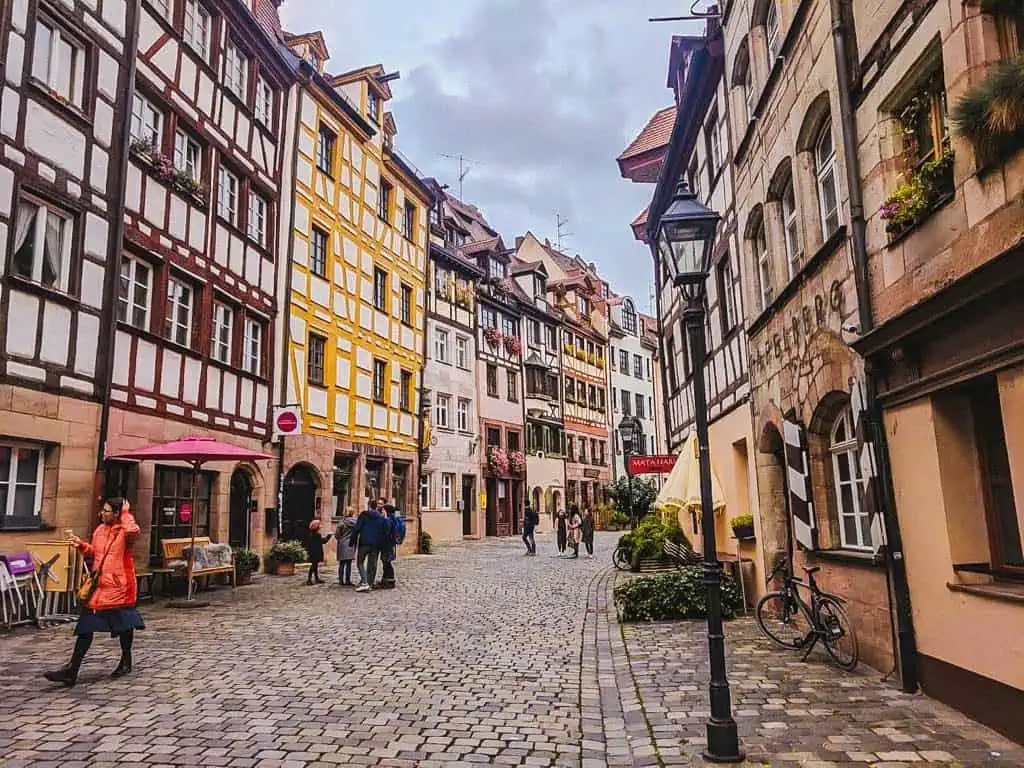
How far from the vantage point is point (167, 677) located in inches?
298

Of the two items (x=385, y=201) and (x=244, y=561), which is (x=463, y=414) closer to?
(x=385, y=201)

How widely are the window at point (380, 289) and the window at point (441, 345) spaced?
593 centimetres

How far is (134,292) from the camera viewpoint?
14.0m

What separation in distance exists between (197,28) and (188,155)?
104 inches

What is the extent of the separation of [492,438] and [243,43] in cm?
2142

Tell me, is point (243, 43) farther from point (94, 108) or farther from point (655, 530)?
point (655, 530)

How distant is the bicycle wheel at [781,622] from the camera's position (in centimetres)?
863

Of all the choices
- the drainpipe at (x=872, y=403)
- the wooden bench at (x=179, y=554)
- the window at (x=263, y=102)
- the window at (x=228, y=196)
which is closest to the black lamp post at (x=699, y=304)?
the drainpipe at (x=872, y=403)

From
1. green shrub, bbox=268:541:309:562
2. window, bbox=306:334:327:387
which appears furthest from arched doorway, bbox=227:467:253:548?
window, bbox=306:334:327:387

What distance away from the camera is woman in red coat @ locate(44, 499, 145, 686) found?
748 centimetres

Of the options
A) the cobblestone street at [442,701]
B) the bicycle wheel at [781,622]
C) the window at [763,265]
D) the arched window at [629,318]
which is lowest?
the cobblestone street at [442,701]

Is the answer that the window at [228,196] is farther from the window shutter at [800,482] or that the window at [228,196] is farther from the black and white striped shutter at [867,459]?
the black and white striped shutter at [867,459]

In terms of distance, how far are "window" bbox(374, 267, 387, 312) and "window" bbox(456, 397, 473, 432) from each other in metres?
8.63

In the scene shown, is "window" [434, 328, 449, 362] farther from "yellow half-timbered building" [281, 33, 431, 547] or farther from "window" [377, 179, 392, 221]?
"window" [377, 179, 392, 221]
